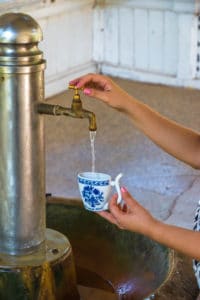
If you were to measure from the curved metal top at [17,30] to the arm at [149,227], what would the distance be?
1.09ft

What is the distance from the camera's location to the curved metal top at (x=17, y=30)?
4.20 feet

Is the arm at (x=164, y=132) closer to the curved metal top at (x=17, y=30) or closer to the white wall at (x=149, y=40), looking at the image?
the curved metal top at (x=17, y=30)

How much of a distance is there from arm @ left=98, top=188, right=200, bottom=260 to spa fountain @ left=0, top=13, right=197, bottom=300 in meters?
0.09

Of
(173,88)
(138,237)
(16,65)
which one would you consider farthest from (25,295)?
(173,88)

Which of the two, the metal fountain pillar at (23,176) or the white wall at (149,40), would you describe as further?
the white wall at (149,40)

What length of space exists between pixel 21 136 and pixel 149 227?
0.30 metres

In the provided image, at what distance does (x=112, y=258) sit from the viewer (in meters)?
1.67

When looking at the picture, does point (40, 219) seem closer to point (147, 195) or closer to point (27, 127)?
point (27, 127)

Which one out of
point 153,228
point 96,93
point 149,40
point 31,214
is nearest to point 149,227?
point 153,228

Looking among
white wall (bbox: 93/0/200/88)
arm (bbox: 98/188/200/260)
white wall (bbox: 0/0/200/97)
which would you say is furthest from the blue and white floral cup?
white wall (bbox: 93/0/200/88)

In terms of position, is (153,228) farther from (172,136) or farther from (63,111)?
(172,136)

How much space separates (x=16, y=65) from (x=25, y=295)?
46 cm

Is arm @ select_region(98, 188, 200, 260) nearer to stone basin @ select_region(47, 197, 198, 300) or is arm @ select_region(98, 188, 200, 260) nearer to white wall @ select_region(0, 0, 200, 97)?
stone basin @ select_region(47, 197, 198, 300)

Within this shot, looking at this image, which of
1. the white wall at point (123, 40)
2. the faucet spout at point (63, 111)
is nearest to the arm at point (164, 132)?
the faucet spout at point (63, 111)
